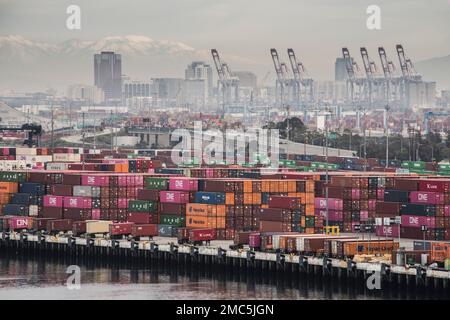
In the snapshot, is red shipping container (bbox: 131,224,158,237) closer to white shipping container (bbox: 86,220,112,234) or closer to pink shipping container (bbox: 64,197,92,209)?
white shipping container (bbox: 86,220,112,234)

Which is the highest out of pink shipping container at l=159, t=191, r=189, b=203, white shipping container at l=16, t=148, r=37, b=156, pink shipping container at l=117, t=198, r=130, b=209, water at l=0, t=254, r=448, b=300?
white shipping container at l=16, t=148, r=37, b=156

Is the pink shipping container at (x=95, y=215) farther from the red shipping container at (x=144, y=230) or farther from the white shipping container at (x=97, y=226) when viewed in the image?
Result: the red shipping container at (x=144, y=230)

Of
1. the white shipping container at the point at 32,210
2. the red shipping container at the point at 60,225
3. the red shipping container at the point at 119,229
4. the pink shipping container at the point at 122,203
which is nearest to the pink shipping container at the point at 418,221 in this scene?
the red shipping container at the point at 119,229

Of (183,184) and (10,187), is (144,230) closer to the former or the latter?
(183,184)

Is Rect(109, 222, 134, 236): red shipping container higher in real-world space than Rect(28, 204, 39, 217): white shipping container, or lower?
lower

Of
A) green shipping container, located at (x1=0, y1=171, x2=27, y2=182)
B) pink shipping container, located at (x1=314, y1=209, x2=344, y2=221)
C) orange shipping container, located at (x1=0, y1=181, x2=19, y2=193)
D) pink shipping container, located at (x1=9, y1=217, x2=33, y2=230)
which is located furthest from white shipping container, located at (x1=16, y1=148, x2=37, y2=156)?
pink shipping container, located at (x1=314, y1=209, x2=344, y2=221)
